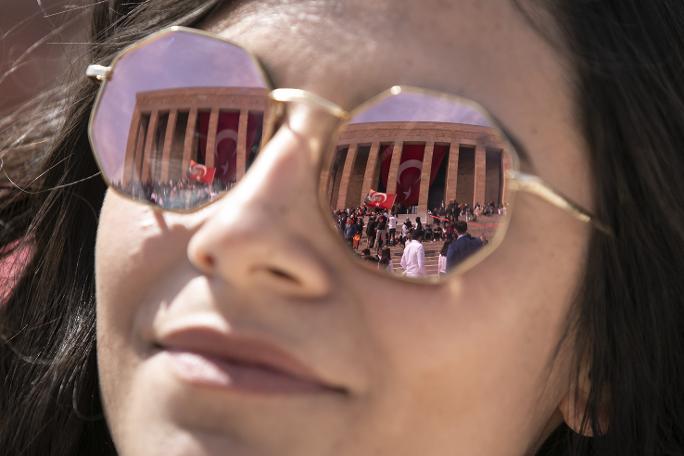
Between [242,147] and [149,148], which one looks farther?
[149,148]

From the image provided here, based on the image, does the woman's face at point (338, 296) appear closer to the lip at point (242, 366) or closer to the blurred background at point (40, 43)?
the lip at point (242, 366)

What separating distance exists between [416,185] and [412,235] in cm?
9

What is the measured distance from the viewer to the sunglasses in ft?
4.32

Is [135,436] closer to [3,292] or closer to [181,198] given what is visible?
[181,198]

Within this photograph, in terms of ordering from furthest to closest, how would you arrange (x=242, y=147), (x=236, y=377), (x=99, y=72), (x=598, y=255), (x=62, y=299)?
1. (x=62, y=299)
2. (x=99, y=72)
3. (x=598, y=255)
4. (x=242, y=147)
5. (x=236, y=377)

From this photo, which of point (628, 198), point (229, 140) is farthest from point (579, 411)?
point (229, 140)

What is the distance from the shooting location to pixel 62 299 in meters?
2.01

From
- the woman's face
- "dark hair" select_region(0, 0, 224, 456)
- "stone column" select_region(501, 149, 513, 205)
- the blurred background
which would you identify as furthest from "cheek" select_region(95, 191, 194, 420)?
the blurred background

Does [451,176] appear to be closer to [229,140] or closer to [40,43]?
[229,140]

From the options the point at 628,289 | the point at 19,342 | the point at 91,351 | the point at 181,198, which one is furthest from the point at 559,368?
the point at 19,342

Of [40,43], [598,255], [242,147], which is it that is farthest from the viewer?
[40,43]

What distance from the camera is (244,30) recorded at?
1516 millimetres

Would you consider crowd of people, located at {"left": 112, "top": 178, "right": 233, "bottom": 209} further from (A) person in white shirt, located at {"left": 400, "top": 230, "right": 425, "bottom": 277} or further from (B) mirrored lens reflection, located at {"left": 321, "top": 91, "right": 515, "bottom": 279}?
(A) person in white shirt, located at {"left": 400, "top": 230, "right": 425, "bottom": 277}

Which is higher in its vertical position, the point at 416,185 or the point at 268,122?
the point at 268,122
